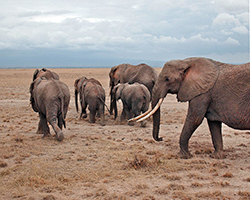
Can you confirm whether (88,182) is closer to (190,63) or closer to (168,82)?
(168,82)

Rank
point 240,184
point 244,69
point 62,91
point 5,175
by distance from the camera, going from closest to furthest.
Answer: point 240,184 < point 5,175 < point 244,69 < point 62,91

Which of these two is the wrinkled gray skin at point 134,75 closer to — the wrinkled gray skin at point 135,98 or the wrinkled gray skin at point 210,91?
the wrinkled gray skin at point 135,98

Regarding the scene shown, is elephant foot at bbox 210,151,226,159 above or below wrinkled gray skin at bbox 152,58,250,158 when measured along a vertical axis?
below

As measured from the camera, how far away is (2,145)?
8.93m

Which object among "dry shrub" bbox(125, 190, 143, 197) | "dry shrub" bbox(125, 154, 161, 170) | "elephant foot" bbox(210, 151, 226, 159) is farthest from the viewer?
"elephant foot" bbox(210, 151, 226, 159)

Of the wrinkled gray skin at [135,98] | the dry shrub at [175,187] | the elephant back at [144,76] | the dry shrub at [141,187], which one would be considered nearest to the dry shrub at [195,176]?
the dry shrub at [175,187]

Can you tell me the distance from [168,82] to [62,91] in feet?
12.3

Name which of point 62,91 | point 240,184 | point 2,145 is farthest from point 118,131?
point 240,184

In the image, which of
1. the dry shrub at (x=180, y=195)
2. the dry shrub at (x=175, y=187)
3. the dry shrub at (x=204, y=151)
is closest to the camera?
the dry shrub at (x=180, y=195)

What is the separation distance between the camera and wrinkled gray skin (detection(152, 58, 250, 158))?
6954 mm

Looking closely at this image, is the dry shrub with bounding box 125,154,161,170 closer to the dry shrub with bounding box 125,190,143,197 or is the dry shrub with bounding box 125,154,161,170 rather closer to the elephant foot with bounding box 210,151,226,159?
the dry shrub with bounding box 125,190,143,197

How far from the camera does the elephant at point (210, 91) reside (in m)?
6.96

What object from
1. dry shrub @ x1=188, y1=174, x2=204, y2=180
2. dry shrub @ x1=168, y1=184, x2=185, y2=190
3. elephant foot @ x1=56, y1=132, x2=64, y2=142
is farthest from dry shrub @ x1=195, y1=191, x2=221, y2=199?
elephant foot @ x1=56, y1=132, x2=64, y2=142

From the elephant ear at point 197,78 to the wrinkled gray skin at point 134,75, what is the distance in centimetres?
694
